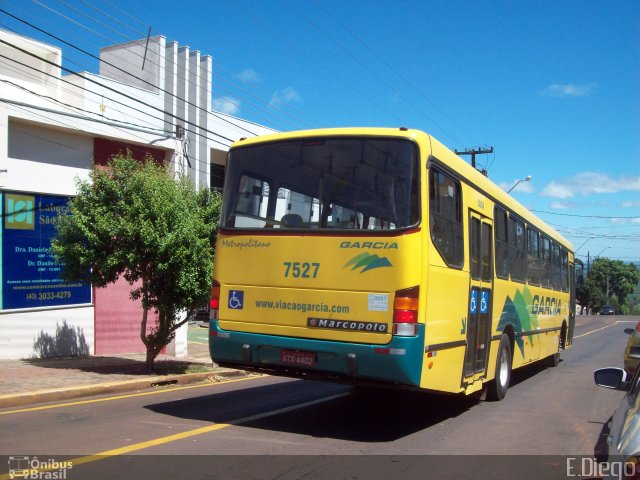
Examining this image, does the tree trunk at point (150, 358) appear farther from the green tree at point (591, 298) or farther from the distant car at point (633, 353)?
the green tree at point (591, 298)

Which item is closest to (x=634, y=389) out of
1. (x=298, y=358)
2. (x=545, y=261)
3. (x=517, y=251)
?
(x=298, y=358)

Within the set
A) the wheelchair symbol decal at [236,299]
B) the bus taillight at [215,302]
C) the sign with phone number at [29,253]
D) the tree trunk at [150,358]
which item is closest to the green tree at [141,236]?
the tree trunk at [150,358]

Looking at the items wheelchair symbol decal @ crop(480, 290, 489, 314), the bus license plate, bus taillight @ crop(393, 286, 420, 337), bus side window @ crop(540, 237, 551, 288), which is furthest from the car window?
bus side window @ crop(540, 237, 551, 288)

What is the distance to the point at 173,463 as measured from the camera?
608 cm

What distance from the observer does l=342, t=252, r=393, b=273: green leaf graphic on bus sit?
7.09m

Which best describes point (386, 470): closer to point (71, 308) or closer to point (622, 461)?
point (622, 461)

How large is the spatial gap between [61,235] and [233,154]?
5657mm

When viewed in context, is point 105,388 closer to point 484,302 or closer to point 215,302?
point 215,302

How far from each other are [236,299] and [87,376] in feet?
18.1

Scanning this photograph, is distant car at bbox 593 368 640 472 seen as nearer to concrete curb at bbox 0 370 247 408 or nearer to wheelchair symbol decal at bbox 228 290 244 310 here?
wheelchair symbol decal at bbox 228 290 244 310

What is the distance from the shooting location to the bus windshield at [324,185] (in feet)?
23.8

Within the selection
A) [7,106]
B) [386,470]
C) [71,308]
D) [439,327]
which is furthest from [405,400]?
[7,106]

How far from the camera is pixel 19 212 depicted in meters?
14.0

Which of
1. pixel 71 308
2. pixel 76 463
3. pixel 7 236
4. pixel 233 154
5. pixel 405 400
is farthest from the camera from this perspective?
pixel 71 308
